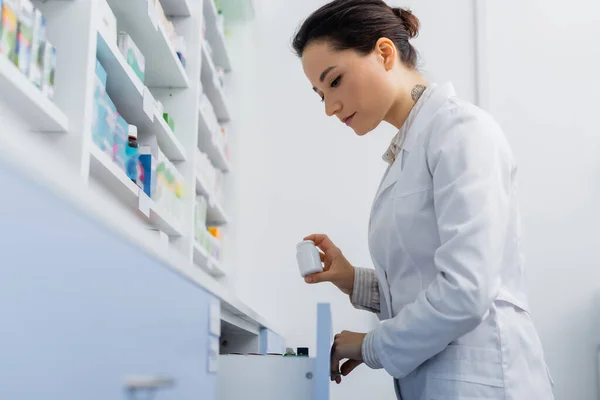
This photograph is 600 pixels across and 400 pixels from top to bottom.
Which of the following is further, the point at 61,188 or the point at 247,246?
the point at 247,246

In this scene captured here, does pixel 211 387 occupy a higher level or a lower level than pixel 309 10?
lower

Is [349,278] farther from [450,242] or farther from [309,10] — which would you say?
[309,10]

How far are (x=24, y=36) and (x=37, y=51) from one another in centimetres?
6

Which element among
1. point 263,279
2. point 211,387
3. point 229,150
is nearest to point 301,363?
point 211,387

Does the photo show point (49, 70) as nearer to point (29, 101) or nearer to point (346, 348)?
point (29, 101)

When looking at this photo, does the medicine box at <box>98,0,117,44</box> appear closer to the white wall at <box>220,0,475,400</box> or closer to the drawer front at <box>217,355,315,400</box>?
the drawer front at <box>217,355,315,400</box>

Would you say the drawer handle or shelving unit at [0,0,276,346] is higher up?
shelving unit at [0,0,276,346]

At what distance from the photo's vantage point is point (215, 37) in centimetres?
331

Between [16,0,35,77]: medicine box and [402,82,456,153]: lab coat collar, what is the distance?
775 millimetres

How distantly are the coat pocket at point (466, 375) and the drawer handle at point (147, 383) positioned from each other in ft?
1.56

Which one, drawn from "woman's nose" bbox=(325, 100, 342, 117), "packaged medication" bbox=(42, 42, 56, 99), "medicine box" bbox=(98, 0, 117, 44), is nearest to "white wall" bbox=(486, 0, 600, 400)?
"woman's nose" bbox=(325, 100, 342, 117)

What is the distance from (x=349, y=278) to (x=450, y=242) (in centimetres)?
43

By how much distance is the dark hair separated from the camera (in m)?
1.44

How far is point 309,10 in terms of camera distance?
12.2ft
